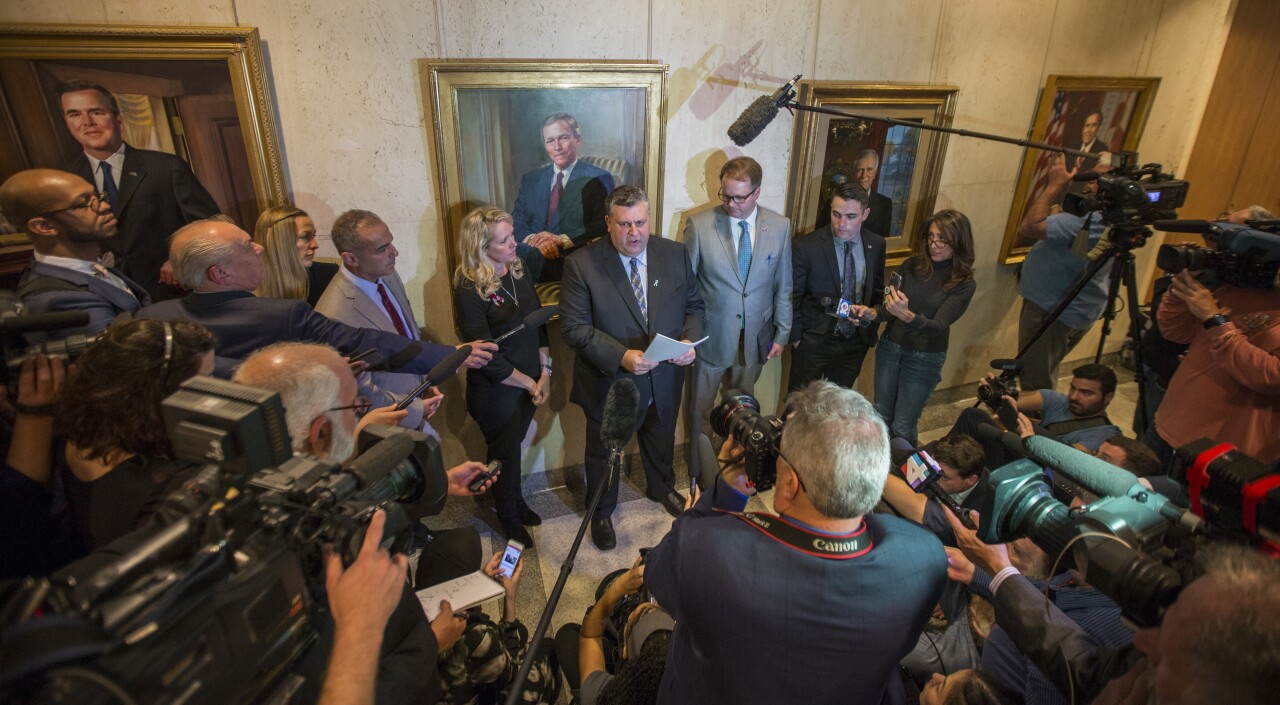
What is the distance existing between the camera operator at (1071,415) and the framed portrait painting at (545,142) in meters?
2.05

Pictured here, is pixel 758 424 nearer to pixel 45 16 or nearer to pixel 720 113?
pixel 720 113

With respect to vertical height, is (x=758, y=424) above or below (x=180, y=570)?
below

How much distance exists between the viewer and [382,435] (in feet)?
4.75

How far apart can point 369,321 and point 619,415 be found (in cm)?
133

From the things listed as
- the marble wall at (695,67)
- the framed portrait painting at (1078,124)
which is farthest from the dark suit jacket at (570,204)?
the framed portrait painting at (1078,124)

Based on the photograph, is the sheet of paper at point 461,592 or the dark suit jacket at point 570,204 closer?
the sheet of paper at point 461,592

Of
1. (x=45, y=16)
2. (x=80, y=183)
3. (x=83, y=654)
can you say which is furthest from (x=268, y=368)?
(x=45, y=16)

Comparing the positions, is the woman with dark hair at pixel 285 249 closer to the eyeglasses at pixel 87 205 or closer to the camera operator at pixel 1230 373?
the eyeglasses at pixel 87 205

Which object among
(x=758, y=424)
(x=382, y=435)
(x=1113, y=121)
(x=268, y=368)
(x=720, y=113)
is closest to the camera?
(x=382, y=435)

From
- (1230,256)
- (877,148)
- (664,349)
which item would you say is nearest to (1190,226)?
(1230,256)

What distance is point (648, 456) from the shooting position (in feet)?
11.8

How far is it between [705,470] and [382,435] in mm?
1150

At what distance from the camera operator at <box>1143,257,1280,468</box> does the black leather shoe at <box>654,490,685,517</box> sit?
2.47m

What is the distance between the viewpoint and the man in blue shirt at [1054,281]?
159 inches
